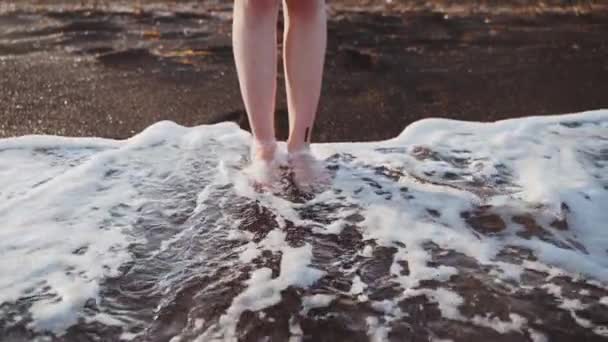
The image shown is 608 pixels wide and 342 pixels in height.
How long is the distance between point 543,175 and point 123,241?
1581 millimetres

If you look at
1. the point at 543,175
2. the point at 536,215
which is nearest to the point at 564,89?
the point at 543,175

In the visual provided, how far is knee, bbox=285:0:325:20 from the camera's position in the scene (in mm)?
2633

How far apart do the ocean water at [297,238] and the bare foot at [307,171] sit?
0.05 metres

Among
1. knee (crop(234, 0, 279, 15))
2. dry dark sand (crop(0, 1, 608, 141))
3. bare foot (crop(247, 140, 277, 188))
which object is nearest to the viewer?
knee (crop(234, 0, 279, 15))

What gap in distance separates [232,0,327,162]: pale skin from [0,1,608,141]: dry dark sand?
64 centimetres

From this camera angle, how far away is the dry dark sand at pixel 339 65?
3.65 meters

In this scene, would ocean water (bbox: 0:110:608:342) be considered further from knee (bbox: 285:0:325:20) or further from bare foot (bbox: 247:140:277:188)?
knee (bbox: 285:0:325:20)

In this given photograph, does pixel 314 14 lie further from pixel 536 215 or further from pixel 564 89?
pixel 564 89

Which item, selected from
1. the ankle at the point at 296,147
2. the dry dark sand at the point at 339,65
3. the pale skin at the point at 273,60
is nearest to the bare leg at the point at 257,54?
the pale skin at the point at 273,60

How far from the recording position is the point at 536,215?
246 centimetres

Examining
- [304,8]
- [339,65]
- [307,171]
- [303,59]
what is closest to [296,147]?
[307,171]

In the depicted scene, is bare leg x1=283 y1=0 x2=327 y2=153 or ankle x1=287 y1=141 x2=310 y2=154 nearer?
bare leg x1=283 y1=0 x2=327 y2=153

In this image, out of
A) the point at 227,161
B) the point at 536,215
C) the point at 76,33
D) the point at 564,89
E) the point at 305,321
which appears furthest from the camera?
the point at 76,33

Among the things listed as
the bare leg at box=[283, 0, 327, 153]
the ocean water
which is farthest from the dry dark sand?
the bare leg at box=[283, 0, 327, 153]
